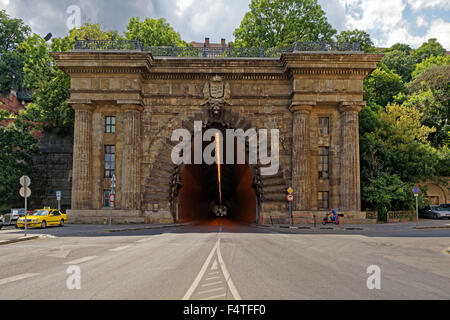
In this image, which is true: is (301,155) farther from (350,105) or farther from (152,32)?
(152,32)

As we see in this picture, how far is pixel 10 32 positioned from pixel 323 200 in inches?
2579

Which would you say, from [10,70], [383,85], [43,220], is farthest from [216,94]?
[10,70]

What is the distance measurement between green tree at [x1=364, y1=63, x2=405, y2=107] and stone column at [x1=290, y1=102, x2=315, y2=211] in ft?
90.7

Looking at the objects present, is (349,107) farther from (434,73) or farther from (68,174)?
(68,174)

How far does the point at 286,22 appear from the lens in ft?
172

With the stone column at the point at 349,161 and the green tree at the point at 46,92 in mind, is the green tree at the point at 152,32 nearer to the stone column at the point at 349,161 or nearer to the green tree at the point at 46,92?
the green tree at the point at 46,92

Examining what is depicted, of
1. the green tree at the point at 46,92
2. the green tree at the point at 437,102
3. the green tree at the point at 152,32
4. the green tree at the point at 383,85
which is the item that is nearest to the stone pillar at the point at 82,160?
the green tree at the point at 46,92

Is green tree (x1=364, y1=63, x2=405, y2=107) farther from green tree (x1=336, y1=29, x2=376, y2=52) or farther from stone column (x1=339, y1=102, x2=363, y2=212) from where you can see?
stone column (x1=339, y1=102, x2=363, y2=212)

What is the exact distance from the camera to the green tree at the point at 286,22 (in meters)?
52.7

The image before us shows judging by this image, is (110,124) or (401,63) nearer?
(110,124)

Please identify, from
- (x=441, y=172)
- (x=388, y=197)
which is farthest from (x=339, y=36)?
(x=388, y=197)

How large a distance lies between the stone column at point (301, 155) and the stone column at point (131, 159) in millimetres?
12926

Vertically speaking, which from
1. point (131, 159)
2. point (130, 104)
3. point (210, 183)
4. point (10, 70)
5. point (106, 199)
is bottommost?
point (106, 199)

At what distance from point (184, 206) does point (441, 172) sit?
95.2 ft
